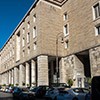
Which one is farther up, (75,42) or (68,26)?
(68,26)

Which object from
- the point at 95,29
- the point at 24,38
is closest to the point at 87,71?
the point at 95,29

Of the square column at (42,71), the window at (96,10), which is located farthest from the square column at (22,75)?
the window at (96,10)

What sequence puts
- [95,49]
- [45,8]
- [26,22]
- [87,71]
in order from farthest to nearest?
1. [26,22]
2. [45,8]
3. [87,71]
4. [95,49]

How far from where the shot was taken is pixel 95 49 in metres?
34.5

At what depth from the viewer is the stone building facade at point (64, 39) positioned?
35.8m

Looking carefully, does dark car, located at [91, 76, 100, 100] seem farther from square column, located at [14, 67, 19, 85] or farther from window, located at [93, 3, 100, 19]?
square column, located at [14, 67, 19, 85]

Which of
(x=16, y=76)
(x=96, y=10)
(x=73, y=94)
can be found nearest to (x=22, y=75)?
(x=16, y=76)

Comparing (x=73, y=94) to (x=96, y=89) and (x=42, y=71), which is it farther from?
(x=42, y=71)

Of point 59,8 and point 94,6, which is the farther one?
point 59,8

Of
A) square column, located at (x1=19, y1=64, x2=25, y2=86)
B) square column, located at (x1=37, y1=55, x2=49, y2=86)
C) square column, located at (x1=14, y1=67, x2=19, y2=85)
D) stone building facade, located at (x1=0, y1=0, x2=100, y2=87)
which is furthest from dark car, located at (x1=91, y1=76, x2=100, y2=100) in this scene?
square column, located at (x1=14, y1=67, x2=19, y2=85)

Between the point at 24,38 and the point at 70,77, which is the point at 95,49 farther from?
the point at 24,38

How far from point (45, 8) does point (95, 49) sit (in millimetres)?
16274

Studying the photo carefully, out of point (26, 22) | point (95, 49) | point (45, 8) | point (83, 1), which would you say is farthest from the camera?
point (26, 22)

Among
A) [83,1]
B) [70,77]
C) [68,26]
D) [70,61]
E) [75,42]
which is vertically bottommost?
[70,77]
